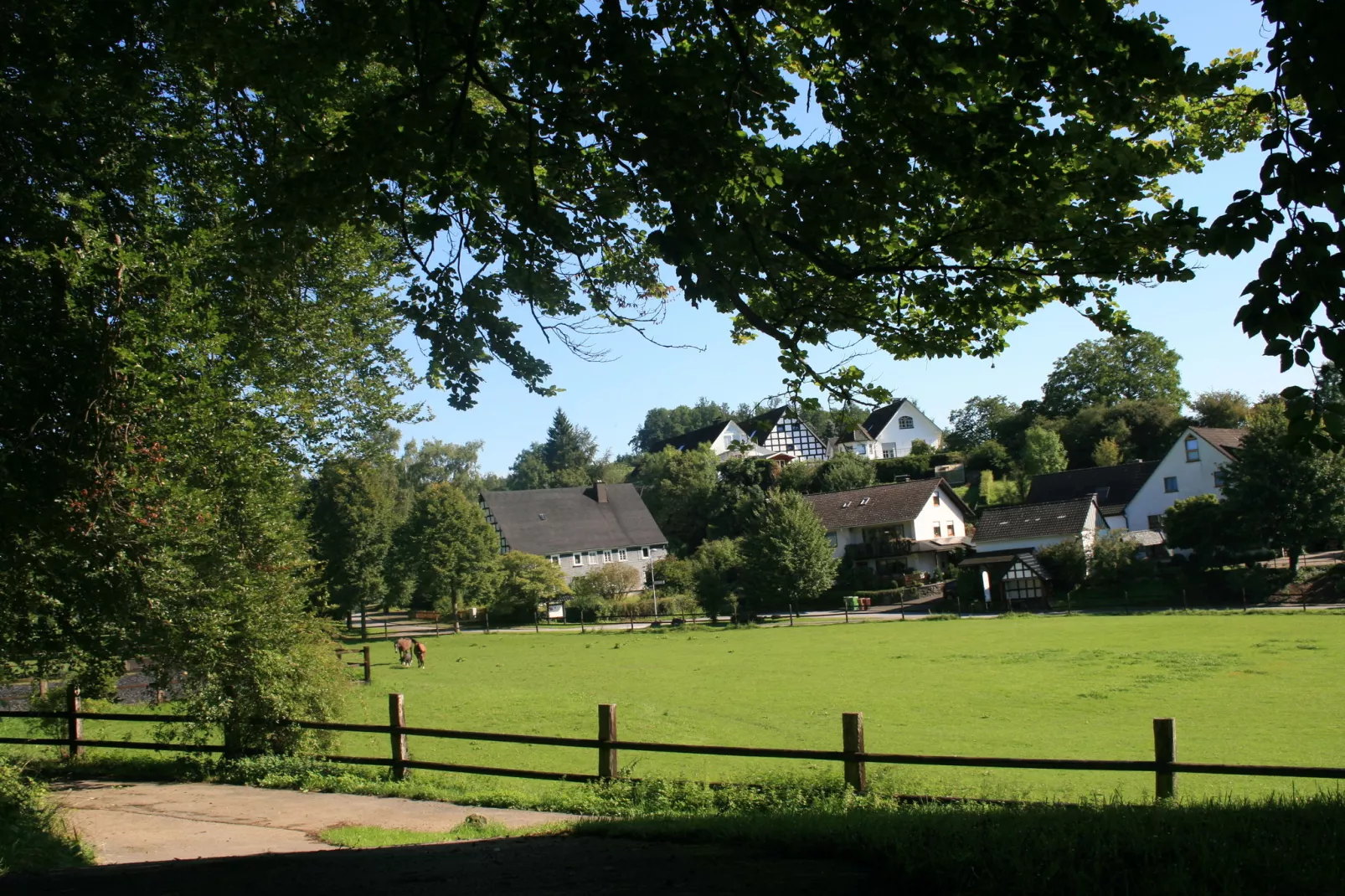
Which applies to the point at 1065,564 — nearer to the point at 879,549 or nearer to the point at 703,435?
the point at 879,549

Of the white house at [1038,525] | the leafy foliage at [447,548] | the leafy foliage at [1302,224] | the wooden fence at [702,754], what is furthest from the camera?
the leafy foliage at [447,548]

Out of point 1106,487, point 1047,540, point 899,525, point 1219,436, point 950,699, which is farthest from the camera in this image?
point 1106,487

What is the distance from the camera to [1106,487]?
212 feet

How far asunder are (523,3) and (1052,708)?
16.0m

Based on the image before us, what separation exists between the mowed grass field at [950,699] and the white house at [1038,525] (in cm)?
1698

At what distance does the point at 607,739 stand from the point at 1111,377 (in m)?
78.7

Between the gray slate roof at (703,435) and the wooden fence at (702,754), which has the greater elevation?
the gray slate roof at (703,435)

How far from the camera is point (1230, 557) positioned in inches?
1800

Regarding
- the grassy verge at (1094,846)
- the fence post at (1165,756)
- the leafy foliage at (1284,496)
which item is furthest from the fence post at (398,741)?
the leafy foliage at (1284,496)

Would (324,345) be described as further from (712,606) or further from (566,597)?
(566,597)

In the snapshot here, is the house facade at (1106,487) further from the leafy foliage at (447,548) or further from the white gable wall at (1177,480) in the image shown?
the leafy foliage at (447,548)

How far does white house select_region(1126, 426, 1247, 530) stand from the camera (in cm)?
5816

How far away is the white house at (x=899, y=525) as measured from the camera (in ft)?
207

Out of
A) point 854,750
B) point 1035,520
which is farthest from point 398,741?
point 1035,520
